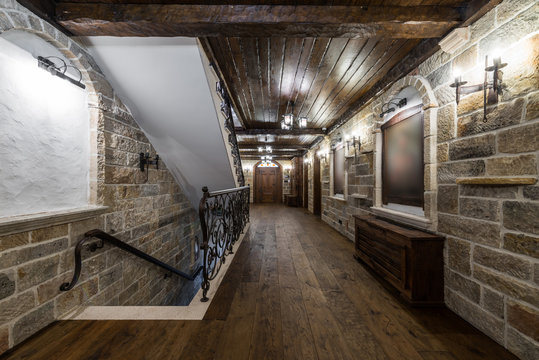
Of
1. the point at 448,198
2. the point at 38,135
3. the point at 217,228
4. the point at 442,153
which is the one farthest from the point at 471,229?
the point at 38,135

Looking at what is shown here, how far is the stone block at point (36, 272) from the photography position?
4.30 ft

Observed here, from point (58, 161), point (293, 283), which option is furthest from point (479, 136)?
point (58, 161)

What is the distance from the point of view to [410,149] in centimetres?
232

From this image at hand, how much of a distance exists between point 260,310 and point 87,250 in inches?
64.4

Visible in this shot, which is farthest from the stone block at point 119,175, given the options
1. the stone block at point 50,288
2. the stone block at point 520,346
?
the stone block at point 520,346

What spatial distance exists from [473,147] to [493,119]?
0.72 feet

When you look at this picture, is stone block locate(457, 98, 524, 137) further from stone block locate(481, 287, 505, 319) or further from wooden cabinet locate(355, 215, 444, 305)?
stone block locate(481, 287, 505, 319)

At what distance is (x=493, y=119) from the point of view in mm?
1405

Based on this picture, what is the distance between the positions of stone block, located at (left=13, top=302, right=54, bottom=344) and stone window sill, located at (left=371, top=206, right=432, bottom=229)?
3.20m

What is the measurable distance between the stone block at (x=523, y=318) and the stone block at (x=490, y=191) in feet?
2.24

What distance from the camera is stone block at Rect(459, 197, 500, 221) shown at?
4.58 feet

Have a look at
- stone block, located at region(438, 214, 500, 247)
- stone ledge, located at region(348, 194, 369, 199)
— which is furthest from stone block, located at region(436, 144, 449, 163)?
stone ledge, located at region(348, 194, 369, 199)

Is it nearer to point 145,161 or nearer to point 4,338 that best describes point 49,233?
point 4,338

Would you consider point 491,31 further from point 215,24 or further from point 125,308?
point 125,308
